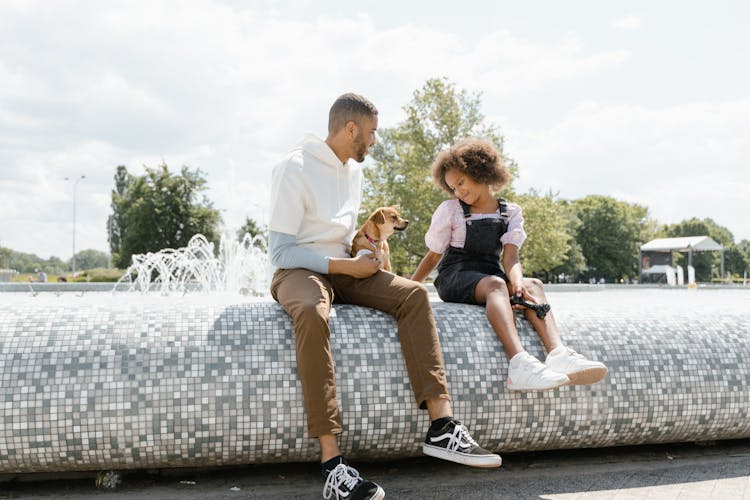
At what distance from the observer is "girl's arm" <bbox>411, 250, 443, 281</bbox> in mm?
4171

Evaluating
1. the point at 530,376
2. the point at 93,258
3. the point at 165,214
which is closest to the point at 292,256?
the point at 530,376

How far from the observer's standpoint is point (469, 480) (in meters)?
3.34

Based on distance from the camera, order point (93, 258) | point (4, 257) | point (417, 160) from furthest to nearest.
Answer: point (93, 258), point (4, 257), point (417, 160)

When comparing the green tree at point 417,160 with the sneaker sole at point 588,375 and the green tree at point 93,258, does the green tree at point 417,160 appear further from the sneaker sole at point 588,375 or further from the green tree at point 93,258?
the green tree at point 93,258

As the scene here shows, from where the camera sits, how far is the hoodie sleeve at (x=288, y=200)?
3553 mm

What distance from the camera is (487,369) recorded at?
3510mm

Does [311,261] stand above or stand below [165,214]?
below

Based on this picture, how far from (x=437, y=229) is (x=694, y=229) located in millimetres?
82373

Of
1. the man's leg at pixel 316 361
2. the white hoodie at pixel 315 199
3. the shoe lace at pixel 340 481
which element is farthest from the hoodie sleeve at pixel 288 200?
the shoe lace at pixel 340 481

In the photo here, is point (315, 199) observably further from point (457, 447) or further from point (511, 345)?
point (457, 447)

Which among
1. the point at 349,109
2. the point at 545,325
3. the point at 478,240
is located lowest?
the point at 545,325

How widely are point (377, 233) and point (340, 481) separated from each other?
156 cm

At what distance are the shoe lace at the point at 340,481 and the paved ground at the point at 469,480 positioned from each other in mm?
247

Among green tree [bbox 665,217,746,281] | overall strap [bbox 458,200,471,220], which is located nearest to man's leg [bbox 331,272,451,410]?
overall strap [bbox 458,200,471,220]
